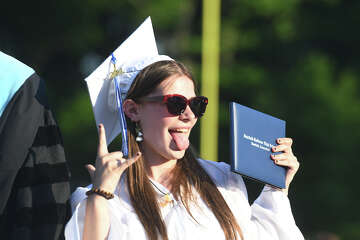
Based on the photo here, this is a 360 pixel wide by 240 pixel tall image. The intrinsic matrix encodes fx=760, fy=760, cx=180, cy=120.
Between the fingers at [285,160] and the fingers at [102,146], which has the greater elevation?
the fingers at [102,146]

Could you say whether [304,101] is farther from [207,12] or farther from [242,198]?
[242,198]

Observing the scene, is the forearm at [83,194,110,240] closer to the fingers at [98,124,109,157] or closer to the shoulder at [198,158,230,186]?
the fingers at [98,124,109,157]

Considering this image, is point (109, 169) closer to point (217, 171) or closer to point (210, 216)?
point (210, 216)

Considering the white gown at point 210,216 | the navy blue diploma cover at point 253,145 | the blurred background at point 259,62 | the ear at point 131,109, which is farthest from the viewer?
the blurred background at point 259,62

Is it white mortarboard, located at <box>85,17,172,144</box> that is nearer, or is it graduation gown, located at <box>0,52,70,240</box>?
graduation gown, located at <box>0,52,70,240</box>

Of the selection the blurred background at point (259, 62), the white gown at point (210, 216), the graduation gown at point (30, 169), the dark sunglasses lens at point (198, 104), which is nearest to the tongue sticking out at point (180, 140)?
the dark sunglasses lens at point (198, 104)

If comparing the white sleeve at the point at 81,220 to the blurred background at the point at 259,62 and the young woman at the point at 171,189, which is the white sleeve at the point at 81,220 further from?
the blurred background at the point at 259,62

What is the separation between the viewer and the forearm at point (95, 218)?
3.01 meters

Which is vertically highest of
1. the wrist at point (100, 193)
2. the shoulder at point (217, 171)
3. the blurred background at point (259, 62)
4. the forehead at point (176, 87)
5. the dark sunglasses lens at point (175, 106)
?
the forehead at point (176, 87)

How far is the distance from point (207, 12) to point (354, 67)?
3.99 meters

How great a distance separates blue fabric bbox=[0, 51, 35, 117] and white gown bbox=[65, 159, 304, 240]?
511 millimetres

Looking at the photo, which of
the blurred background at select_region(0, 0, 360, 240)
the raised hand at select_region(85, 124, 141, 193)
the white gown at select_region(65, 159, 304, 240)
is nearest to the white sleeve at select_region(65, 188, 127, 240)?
the white gown at select_region(65, 159, 304, 240)

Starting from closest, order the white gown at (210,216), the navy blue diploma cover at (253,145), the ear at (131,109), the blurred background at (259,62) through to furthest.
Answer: the white gown at (210,216) < the navy blue diploma cover at (253,145) < the ear at (131,109) < the blurred background at (259,62)

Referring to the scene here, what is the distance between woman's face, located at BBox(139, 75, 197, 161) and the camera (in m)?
3.25
